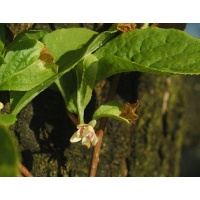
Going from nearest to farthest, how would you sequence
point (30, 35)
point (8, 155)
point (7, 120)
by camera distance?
point (8, 155)
point (7, 120)
point (30, 35)

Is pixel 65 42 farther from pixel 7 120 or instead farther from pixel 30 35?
pixel 7 120

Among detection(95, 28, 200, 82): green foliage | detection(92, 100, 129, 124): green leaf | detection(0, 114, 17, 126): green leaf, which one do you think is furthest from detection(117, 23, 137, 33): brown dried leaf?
detection(0, 114, 17, 126): green leaf

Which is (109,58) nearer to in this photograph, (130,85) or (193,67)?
(193,67)

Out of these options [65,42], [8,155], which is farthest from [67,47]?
[8,155]

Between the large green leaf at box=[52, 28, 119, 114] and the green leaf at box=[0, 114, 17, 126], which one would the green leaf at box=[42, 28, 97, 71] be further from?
the green leaf at box=[0, 114, 17, 126]

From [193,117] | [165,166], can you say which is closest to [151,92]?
[165,166]
